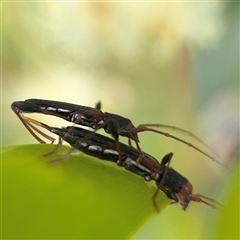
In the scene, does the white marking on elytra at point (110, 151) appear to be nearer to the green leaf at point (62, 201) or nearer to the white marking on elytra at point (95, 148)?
the white marking on elytra at point (95, 148)

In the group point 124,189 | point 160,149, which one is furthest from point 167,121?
point 124,189

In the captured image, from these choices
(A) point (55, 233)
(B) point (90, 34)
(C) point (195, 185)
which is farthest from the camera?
(B) point (90, 34)

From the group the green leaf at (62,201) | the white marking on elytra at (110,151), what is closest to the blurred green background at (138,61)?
the white marking on elytra at (110,151)

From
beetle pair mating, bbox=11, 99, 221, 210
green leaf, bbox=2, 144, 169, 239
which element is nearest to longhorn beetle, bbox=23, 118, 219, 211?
beetle pair mating, bbox=11, 99, 221, 210

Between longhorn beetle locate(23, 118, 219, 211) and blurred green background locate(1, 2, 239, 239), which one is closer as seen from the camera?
longhorn beetle locate(23, 118, 219, 211)

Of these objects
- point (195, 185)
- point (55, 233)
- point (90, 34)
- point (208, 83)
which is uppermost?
point (90, 34)

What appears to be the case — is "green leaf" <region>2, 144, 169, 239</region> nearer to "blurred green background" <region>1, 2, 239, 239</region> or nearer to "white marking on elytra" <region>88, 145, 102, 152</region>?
"white marking on elytra" <region>88, 145, 102, 152</region>

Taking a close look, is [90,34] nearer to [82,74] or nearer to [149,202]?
[82,74]
